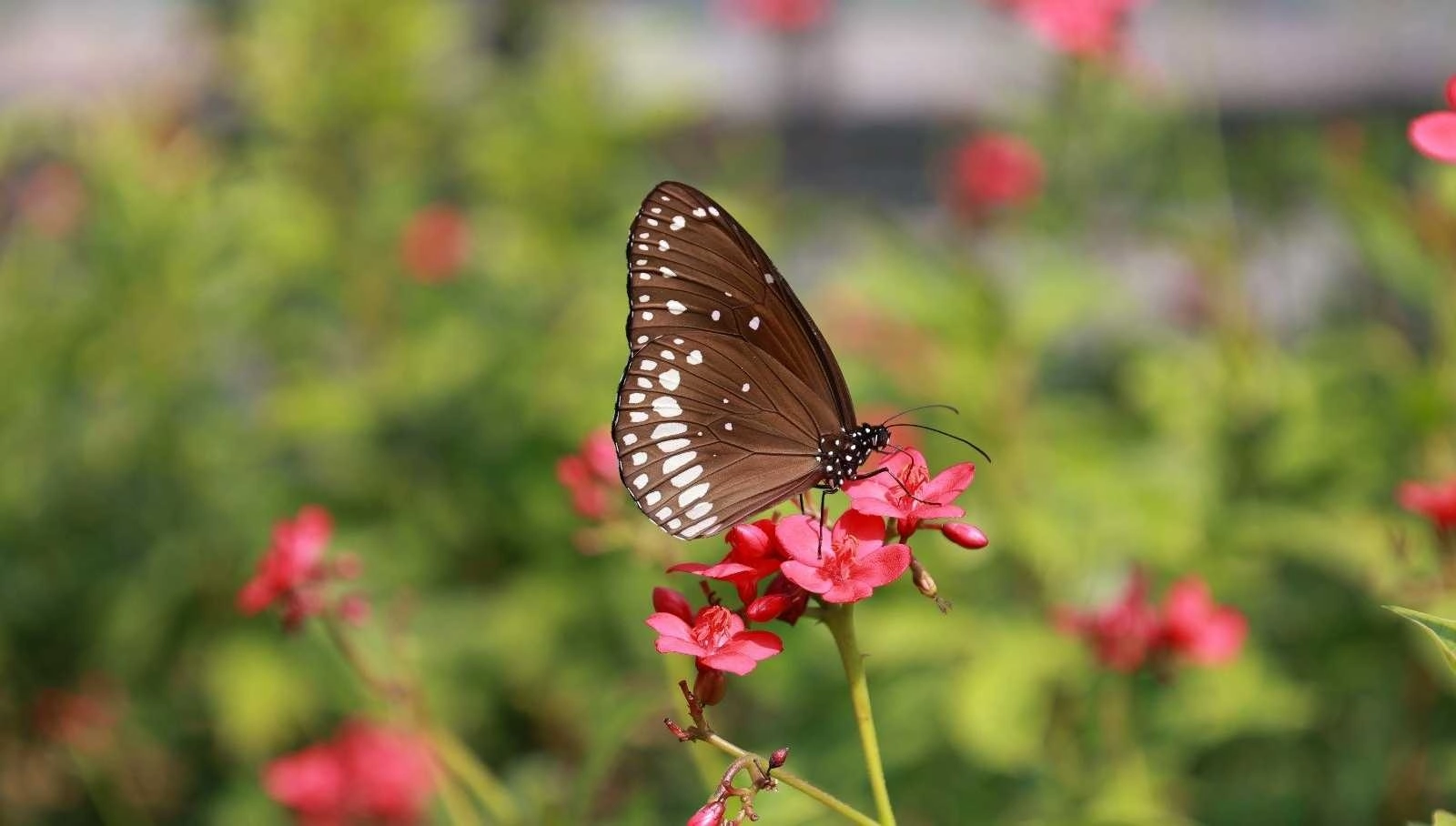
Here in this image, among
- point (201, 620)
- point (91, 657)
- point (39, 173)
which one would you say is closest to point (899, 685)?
point (201, 620)

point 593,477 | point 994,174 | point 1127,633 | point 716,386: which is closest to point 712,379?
point 716,386

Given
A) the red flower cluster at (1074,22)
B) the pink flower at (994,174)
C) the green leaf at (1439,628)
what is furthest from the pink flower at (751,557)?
the pink flower at (994,174)

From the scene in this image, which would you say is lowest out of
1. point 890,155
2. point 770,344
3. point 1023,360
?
point 890,155

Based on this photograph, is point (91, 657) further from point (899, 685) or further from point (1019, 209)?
point (1019, 209)

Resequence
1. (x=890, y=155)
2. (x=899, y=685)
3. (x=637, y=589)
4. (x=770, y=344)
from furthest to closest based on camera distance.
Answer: (x=890, y=155), (x=637, y=589), (x=899, y=685), (x=770, y=344)

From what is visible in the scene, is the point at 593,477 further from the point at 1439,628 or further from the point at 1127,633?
the point at 1439,628

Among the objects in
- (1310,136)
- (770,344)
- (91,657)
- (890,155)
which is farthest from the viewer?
(890,155)

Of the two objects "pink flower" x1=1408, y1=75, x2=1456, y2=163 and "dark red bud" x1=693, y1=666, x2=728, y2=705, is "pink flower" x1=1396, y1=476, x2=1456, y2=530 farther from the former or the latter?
"dark red bud" x1=693, y1=666, x2=728, y2=705

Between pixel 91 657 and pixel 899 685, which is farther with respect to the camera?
pixel 91 657

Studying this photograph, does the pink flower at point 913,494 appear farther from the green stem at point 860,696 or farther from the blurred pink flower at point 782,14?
the blurred pink flower at point 782,14
